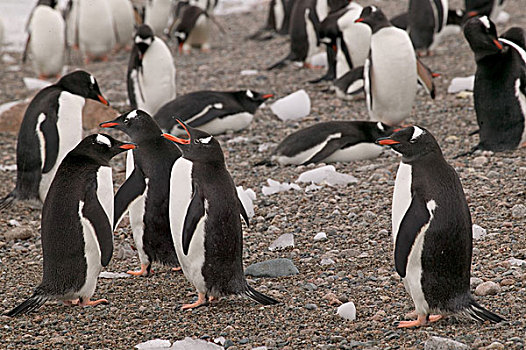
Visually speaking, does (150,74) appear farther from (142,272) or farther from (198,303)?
(198,303)

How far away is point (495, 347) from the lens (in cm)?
324

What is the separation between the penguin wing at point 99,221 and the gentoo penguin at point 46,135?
2233 mm

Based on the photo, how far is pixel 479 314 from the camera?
358 centimetres

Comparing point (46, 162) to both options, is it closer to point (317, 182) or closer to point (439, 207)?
point (317, 182)

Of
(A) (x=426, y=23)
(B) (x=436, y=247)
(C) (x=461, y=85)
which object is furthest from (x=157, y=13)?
(B) (x=436, y=247)

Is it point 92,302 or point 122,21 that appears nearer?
point 92,302

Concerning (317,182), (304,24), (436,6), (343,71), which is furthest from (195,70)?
(317,182)

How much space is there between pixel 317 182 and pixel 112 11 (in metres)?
8.70

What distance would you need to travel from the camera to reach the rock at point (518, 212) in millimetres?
4883

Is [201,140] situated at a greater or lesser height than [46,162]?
greater

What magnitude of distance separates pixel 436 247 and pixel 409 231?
Answer: 0.49 feet

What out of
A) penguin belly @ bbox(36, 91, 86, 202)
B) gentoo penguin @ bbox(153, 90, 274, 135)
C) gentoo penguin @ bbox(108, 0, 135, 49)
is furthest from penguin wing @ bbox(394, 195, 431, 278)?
gentoo penguin @ bbox(108, 0, 135, 49)

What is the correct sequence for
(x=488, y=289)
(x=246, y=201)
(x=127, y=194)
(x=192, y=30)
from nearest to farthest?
1. (x=488, y=289)
2. (x=127, y=194)
3. (x=246, y=201)
4. (x=192, y=30)

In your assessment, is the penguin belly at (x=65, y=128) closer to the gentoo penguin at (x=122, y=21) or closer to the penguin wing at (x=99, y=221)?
the penguin wing at (x=99, y=221)
